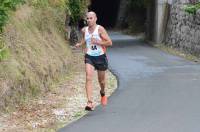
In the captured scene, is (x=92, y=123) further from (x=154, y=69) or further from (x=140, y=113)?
(x=154, y=69)

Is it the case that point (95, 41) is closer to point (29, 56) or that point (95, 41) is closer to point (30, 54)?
point (29, 56)

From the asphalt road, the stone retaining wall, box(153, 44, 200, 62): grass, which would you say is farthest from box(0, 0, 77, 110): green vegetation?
the stone retaining wall

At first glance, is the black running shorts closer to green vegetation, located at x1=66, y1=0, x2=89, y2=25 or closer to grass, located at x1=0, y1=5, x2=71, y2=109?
grass, located at x1=0, y1=5, x2=71, y2=109

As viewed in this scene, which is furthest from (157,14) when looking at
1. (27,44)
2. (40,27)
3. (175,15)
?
(27,44)

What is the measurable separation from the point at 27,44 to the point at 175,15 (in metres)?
17.9

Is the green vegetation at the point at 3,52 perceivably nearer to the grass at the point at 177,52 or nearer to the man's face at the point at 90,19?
the man's face at the point at 90,19

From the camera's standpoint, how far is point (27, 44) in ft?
41.3

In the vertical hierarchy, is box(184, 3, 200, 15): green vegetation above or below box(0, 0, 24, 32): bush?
below

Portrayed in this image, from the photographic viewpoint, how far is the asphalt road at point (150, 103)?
8.77 m

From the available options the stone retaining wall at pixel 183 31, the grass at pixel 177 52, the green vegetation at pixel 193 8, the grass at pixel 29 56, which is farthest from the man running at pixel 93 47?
A: the green vegetation at pixel 193 8

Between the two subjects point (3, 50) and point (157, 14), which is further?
point (157, 14)

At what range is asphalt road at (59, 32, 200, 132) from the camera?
877 centimetres

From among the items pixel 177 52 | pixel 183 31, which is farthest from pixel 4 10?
pixel 183 31

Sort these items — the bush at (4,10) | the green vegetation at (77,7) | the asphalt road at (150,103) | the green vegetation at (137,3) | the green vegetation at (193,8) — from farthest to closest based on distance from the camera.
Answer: the green vegetation at (137,3) → the green vegetation at (77,7) → the green vegetation at (193,8) → the bush at (4,10) → the asphalt road at (150,103)
